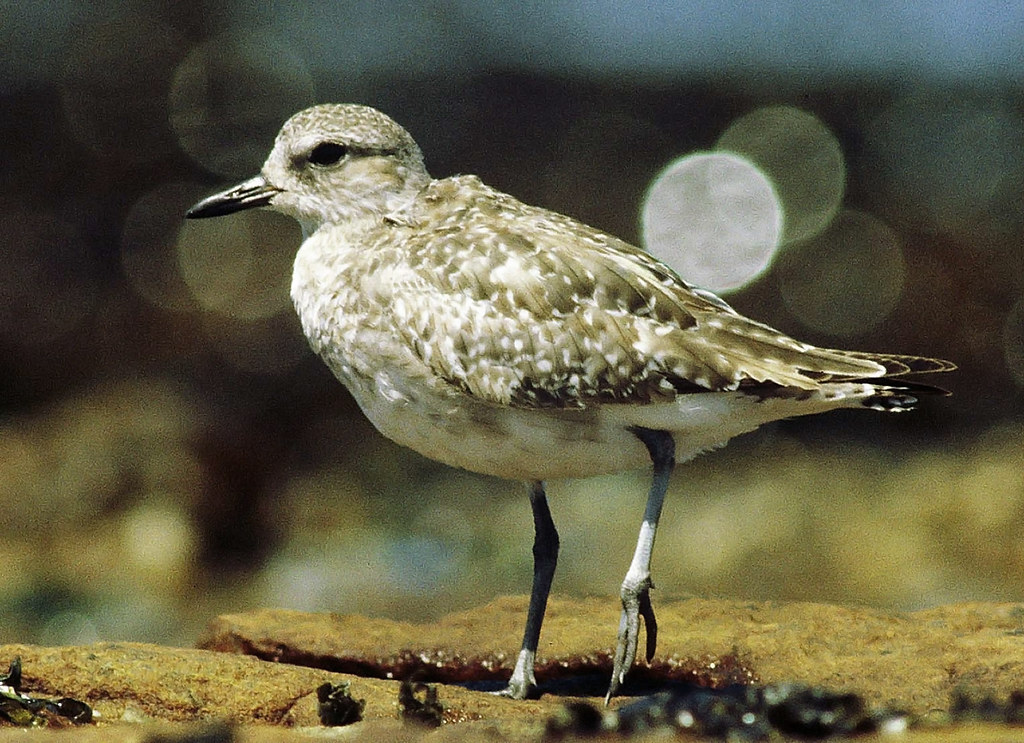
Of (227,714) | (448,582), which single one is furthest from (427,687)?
(448,582)

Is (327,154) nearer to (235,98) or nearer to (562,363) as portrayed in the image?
(562,363)

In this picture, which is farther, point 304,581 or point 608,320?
point 304,581

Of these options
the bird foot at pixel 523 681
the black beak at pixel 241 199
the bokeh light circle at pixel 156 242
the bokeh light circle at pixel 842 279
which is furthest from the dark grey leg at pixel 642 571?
the bokeh light circle at pixel 156 242

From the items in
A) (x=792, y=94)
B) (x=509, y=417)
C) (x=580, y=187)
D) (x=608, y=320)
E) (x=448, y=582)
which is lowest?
(x=448, y=582)

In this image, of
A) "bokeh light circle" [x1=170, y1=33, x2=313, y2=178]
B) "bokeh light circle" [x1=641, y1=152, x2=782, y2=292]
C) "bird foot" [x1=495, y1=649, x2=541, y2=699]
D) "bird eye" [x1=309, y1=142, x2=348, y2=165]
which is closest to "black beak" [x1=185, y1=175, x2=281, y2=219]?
"bird eye" [x1=309, y1=142, x2=348, y2=165]

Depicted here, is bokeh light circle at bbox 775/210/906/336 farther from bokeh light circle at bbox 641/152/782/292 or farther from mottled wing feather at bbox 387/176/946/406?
mottled wing feather at bbox 387/176/946/406

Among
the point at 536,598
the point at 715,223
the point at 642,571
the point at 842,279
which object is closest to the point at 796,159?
the point at 842,279

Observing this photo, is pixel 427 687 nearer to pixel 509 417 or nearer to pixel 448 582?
pixel 509 417

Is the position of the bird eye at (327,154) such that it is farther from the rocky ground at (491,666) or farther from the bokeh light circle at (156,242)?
the bokeh light circle at (156,242)
